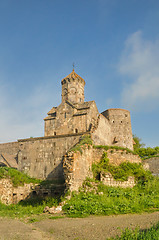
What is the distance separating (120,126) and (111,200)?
15.9 metres

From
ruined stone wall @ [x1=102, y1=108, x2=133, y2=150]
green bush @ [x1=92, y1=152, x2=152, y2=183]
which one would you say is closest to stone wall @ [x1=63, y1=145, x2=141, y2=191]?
green bush @ [x1=92, y1=152, x2=152, y2=183]

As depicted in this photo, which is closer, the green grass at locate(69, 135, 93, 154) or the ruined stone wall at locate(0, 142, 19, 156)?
the green grass at locate(69, 135, 93, 154)

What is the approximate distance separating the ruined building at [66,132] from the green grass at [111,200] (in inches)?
197

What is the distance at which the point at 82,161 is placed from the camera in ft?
45.5

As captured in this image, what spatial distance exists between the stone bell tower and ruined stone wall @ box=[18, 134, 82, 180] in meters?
8.06

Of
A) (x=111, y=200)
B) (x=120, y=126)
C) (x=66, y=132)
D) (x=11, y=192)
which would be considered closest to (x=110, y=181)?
(x=111, y=200)

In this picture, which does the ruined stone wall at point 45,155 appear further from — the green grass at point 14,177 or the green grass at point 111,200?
the green grass at point 111,200

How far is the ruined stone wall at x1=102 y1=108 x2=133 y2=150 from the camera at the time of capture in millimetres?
25969

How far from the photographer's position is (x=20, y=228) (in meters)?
7.67

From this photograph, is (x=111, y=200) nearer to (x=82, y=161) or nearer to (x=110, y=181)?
(x=110, y=181)

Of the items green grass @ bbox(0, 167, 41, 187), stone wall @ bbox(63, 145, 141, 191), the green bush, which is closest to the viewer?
stone wall @ bbox(63, 145, 141, 191)

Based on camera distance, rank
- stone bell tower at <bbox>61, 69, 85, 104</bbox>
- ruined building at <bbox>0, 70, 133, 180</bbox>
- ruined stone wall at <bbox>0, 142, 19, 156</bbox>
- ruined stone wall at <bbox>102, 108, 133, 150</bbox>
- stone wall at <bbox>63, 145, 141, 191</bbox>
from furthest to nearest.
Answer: ruined stone wall at <bbox>0, 142, 19, 156</bbox> < ruined stone wall at <bbox>102, 108, 133, 150</bbox> < stone bell tower at <bbox>61, 69, 85, 104</bbox> < ruined building at <bbox>0, 70, 133, 180</bbox> < stone wall at <bbox>63, 145, 141, 191</bbox>

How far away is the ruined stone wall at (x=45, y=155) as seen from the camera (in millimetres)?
17608

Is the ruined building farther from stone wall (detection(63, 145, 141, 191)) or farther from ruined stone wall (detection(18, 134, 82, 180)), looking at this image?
stone wall (detection(63, 145, 141, 191))
